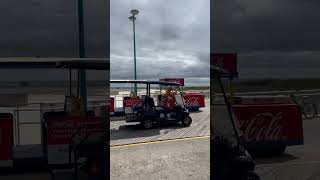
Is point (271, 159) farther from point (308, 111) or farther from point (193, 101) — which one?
point (193, 101)

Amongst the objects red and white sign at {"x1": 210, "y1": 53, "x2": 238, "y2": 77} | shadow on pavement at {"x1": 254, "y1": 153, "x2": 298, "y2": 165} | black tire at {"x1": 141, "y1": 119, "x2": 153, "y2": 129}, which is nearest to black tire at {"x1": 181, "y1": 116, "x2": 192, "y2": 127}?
black tire at {"x1": 141, "y1": 119, "x2": 153, "y2": 129}

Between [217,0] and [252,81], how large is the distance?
94 cm

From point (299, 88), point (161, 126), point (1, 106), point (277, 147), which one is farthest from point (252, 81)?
point (161, 126)

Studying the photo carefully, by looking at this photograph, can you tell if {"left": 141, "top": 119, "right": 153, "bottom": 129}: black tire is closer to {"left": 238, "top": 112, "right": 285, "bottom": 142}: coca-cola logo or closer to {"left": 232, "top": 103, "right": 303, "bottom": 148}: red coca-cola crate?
{"left": 232, "top": 103, "right": 303, "bottom": 148}: red coca-cola crate

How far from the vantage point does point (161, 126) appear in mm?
10023

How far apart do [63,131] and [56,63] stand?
0.67 m

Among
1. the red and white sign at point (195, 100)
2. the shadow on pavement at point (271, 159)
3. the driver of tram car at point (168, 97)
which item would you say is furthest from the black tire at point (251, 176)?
the red and white sign at point (195, 100)

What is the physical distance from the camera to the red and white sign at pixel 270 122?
3.93m

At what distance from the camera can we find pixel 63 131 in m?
4.13

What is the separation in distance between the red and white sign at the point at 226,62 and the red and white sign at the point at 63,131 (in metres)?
1.45

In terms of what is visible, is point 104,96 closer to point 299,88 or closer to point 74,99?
point 74,99

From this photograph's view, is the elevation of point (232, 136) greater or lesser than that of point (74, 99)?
lesser

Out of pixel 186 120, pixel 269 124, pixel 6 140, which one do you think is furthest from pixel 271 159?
pixel 186 120

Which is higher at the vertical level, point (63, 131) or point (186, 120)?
point (63, 131)
